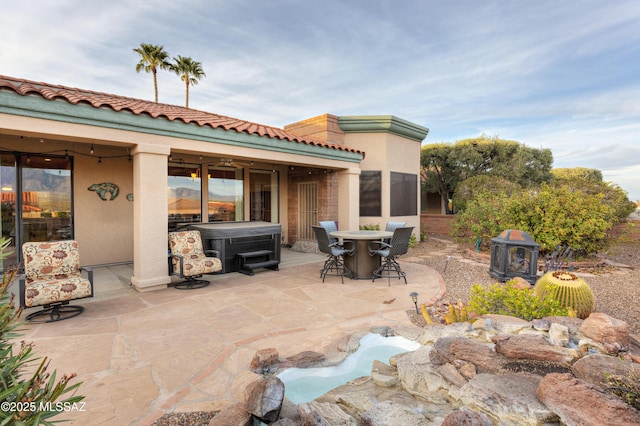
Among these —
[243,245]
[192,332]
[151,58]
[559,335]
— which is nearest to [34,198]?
[243,245]

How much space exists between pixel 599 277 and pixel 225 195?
10358 millimetres

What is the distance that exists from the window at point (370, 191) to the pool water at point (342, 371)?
7.40m

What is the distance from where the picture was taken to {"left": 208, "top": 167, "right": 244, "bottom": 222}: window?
33.0 ft

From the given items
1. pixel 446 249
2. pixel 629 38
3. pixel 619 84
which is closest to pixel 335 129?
pixel 446 249

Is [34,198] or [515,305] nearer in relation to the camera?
[515,305]

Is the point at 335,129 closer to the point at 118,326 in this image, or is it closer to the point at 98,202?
the point at 98,202

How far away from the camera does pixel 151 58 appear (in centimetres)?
2103

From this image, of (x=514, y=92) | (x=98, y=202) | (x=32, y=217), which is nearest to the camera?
(x=32, y=217)

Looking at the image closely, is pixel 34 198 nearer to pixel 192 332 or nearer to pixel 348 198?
pixel 192 332

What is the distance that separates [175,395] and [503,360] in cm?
299

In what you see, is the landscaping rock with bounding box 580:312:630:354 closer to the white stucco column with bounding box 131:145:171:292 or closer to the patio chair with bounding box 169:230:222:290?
the patio chair with bounding box 169:230:222:290

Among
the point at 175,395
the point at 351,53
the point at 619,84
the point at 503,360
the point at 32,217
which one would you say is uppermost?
the point at 351,53

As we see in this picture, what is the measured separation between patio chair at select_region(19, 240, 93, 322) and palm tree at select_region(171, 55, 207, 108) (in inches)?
844

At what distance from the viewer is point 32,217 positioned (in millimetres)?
7348
